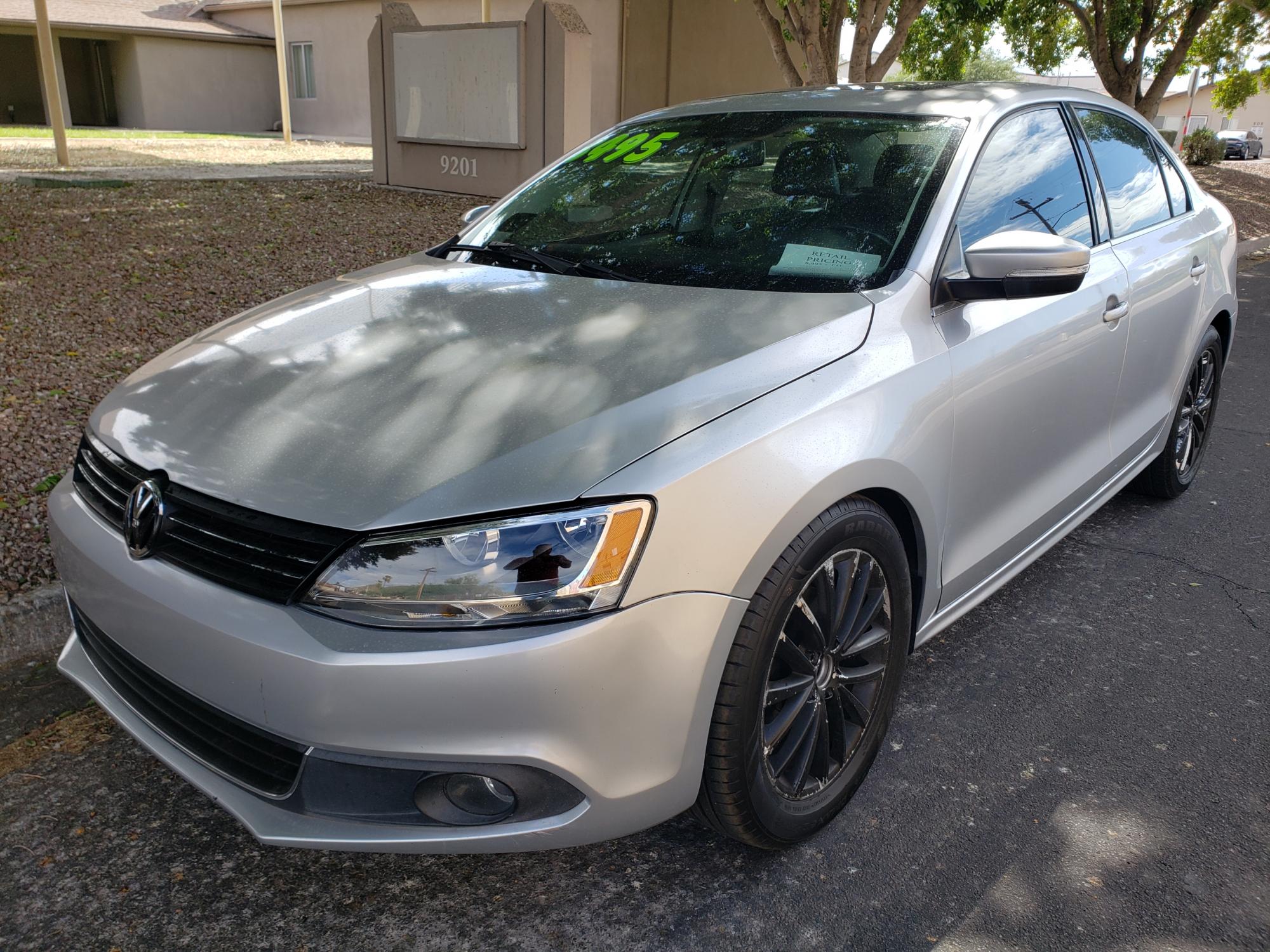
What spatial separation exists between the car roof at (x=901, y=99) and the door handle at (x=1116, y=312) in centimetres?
70

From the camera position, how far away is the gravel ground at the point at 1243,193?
1543cm

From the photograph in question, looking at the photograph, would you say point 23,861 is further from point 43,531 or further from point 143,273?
point 143,273

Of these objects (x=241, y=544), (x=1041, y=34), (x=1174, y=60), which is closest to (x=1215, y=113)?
(x=1041, y=34)

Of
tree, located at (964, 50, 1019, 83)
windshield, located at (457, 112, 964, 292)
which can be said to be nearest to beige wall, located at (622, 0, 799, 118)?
A: windshield, located at (457, 112, 964, 292)

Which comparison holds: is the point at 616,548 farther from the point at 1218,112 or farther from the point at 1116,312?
the point at 1218,112

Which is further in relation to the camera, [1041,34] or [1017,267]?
[1041,34]

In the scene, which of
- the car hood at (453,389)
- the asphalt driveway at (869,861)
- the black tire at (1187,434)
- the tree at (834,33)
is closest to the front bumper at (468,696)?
the car hood at (453,389)

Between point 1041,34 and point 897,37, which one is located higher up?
point 897,37

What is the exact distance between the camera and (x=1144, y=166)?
13.2 ft

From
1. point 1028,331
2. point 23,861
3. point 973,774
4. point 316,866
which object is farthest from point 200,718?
point 1028,331

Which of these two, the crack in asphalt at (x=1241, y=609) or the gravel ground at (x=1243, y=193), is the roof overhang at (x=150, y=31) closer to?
the gravel ground at (x=1243, y=193)

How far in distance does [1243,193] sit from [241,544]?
23.2m

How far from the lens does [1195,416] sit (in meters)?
4.64

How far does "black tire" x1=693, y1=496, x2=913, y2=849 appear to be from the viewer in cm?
205
